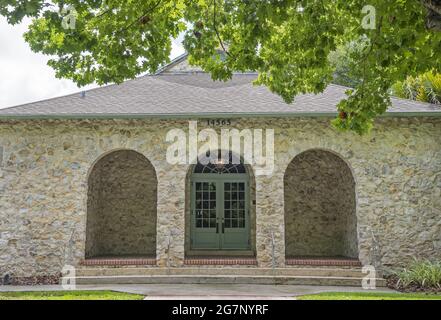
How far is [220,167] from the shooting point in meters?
12.9

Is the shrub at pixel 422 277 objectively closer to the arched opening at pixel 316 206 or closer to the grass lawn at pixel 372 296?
the grass lawn at pixel 372 296

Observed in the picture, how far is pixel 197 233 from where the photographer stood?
12.7 meters

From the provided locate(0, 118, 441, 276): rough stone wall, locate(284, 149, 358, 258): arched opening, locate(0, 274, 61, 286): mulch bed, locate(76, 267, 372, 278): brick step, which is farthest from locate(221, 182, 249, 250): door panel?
locate(0, 274, 61, 286): mulch bed

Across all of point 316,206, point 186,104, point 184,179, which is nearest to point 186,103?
point 186,104

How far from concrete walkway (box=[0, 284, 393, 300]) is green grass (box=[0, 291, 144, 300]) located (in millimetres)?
391

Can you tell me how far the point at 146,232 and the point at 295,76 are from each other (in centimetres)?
720

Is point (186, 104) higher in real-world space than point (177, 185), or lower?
higher

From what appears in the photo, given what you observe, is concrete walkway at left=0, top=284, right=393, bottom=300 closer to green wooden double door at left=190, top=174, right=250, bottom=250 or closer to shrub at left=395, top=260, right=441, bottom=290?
shrub at left=395, top=260, right=441, bottom=290

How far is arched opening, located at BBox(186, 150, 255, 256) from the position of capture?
12.6 metres

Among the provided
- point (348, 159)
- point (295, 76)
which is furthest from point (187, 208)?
point (295, 76)

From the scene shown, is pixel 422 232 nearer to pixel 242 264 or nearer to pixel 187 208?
pixel 242 264

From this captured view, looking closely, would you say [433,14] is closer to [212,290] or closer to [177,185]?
[212,290]

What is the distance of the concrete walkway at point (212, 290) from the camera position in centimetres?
819

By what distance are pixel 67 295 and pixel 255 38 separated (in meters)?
5.82
